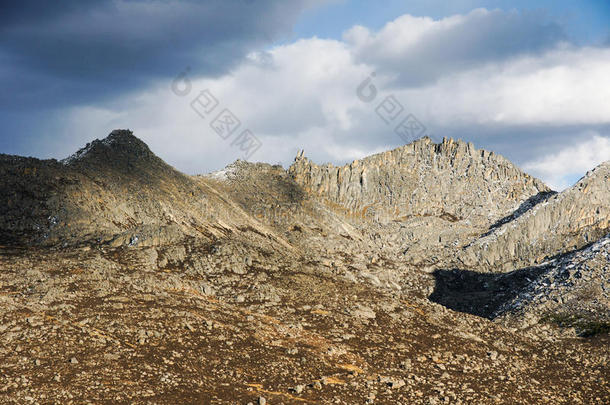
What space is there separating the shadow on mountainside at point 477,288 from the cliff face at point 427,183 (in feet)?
91.2

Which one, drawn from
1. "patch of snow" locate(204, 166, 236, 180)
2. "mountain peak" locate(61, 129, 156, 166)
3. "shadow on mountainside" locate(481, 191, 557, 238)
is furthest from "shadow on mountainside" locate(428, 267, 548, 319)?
"mountain peak" locate(61, 129, 156, 166)

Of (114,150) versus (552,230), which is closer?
(114,150)

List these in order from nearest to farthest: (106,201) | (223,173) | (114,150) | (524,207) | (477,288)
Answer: (106,201)
(114,150)
(477,288)
(223,173)
(524,207)

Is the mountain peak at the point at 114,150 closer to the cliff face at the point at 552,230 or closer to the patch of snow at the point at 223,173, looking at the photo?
the patch of snow at the point at 223,173

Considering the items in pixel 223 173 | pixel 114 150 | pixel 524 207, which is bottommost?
pixel 114 150

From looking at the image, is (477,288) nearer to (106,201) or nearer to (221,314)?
(106,201)

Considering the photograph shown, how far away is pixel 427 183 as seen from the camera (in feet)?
416

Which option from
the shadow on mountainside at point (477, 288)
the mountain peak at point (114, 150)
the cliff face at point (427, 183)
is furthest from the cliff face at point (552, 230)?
the mountain peak at point (114, 150)

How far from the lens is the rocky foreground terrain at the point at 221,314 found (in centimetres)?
2130

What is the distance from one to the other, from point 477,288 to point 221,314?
69411 millimetres

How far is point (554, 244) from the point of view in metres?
101

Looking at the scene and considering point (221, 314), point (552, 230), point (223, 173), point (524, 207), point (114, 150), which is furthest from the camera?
point (524, 207)

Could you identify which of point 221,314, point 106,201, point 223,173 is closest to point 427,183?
point 223,173

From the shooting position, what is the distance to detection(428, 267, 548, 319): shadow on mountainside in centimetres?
7669
